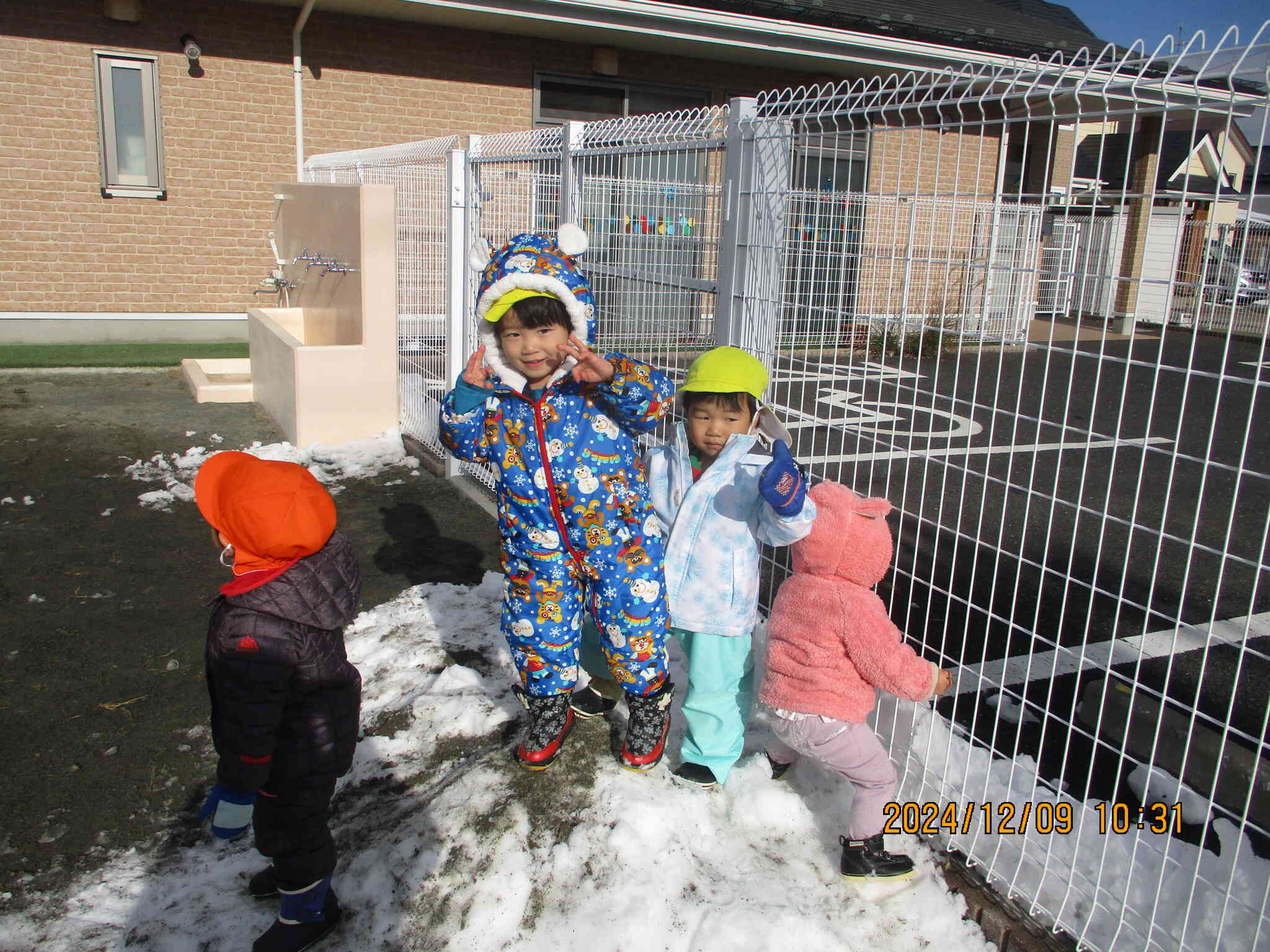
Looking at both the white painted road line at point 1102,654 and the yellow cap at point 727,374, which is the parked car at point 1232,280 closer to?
the yellow cap at point 727,374

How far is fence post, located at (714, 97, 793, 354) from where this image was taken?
312 centimetres

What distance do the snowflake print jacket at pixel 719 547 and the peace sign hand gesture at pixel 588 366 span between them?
0.46 metres

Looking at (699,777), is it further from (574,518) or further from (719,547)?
(574,518)

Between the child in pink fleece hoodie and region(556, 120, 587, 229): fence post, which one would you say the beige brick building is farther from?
the child in pink fleece hoodie

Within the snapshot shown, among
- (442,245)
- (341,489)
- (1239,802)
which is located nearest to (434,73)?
(442,245)

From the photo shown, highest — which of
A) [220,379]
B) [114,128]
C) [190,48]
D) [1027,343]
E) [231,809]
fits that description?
[190,48]

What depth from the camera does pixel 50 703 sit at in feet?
10.9

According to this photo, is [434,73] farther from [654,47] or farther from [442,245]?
[442,245]

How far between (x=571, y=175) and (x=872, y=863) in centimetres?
340

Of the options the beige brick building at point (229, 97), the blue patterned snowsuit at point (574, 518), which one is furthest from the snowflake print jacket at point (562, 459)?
the beige brick building at point (229, 97)

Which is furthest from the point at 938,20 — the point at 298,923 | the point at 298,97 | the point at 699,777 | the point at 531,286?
the point at 298,923

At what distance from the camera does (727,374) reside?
2.73 metres

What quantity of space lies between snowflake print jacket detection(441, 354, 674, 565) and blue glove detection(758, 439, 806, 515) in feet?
1.37
